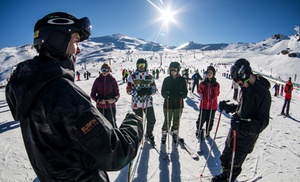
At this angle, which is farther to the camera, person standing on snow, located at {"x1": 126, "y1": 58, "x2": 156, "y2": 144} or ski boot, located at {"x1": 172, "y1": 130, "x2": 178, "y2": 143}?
ski boot, located at {"x1": 172, "y1": 130, "x2": 178, "y2": 143}

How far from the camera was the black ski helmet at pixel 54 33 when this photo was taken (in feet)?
4.34

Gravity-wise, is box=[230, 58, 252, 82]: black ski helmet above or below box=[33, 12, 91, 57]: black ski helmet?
below

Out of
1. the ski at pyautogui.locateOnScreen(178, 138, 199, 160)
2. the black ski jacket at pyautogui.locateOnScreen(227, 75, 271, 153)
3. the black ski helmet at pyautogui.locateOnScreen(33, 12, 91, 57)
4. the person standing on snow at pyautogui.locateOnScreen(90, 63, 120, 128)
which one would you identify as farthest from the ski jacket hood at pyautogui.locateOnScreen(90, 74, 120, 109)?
the black ski helmet at pyautogui.locateOnScreen(33, 12, 91, 57)

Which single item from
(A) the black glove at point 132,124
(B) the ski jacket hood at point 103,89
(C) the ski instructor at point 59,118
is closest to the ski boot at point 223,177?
(A) the black glove at point 132,124

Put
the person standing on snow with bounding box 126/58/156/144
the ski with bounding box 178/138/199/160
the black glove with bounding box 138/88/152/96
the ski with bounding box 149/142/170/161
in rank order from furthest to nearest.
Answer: the person standing on snow with bounding box 126/58/156/144, the black glove with bounding box 138/88/152/96, the ski with bounding box 178/138/199/160, the ski with bounding box 149/142/170/161

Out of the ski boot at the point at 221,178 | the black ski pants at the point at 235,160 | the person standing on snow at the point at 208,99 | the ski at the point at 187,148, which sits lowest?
the ski at the point at 187,148

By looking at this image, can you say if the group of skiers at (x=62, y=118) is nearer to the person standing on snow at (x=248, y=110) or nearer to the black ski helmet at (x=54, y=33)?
the black ski helmet at (x=54, y=33)

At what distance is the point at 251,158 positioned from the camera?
4836 millimetres

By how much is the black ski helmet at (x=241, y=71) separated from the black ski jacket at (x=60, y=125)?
8.37 feet

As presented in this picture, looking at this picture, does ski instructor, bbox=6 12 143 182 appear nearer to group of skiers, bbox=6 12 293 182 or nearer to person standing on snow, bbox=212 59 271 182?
group of skiers, bbox=6 12 293 182

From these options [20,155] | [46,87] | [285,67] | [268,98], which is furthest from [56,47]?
[285,67]

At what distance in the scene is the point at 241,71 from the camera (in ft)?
10.2

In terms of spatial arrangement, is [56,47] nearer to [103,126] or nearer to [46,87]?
[46,87]

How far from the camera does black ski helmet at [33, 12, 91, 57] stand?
4.34ft
